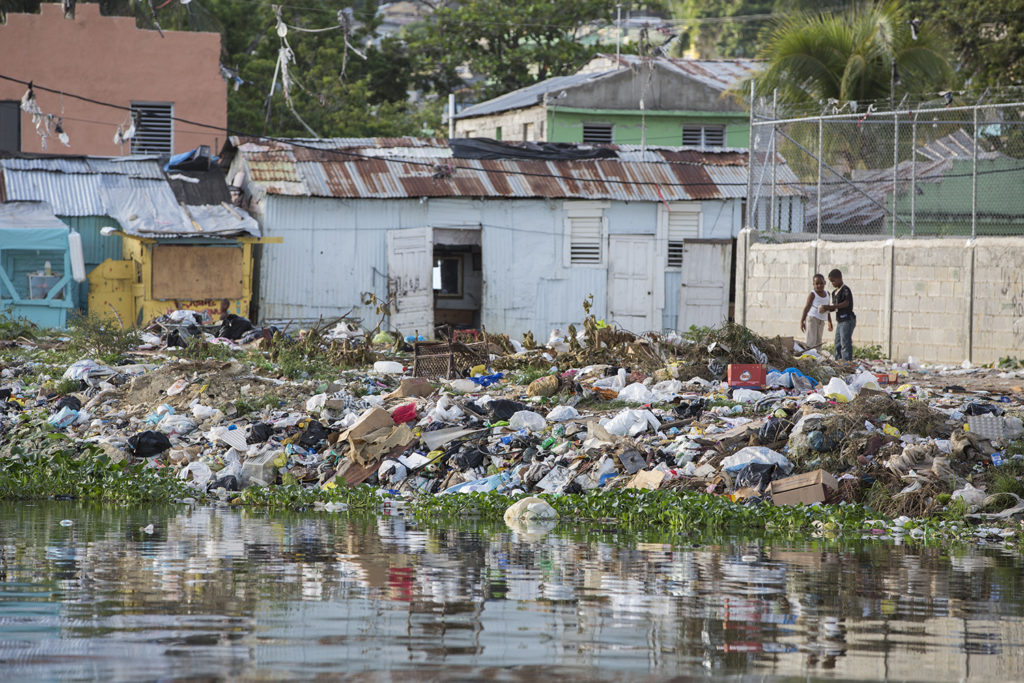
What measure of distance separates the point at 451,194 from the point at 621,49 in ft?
52.6

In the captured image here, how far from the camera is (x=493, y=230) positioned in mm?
25141

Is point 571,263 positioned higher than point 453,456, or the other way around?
point 571,263

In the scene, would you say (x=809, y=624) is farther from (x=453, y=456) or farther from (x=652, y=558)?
(x=453, y=456)

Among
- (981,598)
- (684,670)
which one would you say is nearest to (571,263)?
(981,598)

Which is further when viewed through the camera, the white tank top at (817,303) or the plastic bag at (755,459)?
the white tank top at (817,303)

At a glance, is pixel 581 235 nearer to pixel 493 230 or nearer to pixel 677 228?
pixel 493 230

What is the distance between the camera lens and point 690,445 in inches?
444

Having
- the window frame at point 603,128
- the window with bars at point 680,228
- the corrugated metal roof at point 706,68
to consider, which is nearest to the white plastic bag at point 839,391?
the window with bars at point 680,228

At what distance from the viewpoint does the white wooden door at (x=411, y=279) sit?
24.2 meters

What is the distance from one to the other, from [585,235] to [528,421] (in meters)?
13.6

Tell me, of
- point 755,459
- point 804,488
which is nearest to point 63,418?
point 755,459

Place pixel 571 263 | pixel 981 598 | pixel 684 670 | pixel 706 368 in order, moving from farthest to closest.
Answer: pixel 571 263 → pixel 706 368 → pixel 981 598 → pixel 684 670

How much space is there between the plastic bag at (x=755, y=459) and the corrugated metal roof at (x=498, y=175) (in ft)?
45.2

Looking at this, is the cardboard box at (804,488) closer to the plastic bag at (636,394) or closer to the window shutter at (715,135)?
the plastic bag at (636,394)
